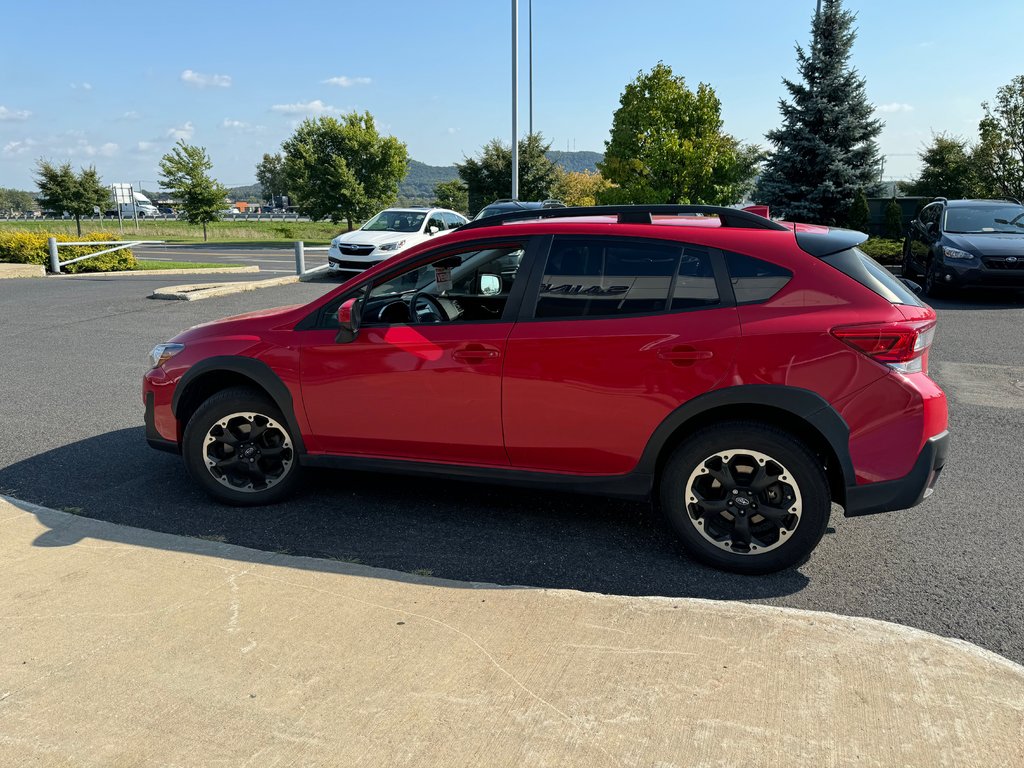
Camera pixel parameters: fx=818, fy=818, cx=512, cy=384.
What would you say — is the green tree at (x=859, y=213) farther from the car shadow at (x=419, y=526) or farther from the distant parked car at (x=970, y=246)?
the car shadow at (x=419, y=526)

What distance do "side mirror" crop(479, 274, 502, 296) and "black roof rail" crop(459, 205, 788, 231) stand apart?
0.61m

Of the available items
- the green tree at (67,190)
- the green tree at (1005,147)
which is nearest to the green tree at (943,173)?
the green tree at (1005,147)

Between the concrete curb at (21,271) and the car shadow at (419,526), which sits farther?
the concrete curb at (21,271)

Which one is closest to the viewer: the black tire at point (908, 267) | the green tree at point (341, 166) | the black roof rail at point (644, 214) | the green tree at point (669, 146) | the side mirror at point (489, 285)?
the black roof rail at point (644, 214)

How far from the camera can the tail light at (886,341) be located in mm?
3637

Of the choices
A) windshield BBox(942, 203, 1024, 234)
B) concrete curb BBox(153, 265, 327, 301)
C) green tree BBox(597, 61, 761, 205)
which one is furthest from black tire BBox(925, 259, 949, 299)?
green tree BBox(597, 61, 761, 205)

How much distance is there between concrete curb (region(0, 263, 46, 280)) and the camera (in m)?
18.7

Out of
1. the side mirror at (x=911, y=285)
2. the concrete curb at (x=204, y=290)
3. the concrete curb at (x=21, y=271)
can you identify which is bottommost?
the concrete curb at (x=204, y=290)

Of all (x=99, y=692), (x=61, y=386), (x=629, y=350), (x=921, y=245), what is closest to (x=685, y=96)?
(x=921, y=245)

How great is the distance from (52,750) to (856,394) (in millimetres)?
3374

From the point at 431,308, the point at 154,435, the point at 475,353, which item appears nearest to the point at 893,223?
the point at 431,308

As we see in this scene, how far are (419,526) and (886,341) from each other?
2537 mm

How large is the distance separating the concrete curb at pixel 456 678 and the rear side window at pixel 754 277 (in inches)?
55.5

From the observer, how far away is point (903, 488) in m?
3.71
